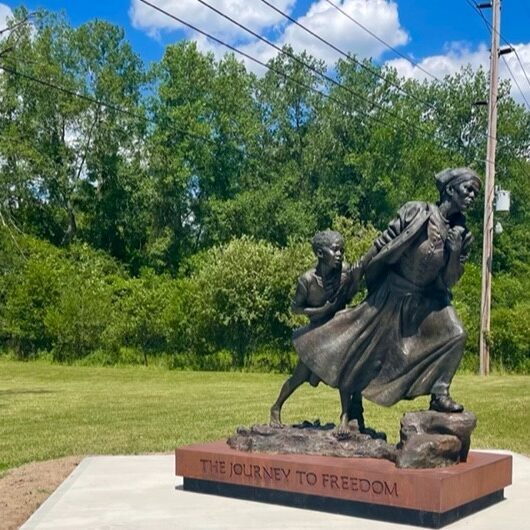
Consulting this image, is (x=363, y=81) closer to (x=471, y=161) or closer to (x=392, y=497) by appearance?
(x=471, y=161)

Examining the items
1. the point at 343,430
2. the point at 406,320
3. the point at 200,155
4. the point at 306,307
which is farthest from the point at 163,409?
the point at 200,155

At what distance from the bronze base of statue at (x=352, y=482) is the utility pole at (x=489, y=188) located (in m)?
16.3

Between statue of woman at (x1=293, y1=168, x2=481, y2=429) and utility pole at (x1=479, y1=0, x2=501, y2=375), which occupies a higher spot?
utility pole at (x1=479, y1=0, x2=501, y2=375)

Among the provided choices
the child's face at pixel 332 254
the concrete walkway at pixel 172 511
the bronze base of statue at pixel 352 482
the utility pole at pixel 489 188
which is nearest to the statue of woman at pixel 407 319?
the child's face at pixel 332 254

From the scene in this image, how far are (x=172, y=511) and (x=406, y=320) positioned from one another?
259 centimetres

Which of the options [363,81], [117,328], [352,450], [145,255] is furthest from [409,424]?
[363,81]

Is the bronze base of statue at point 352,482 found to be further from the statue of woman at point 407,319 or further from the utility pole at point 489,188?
the utility pole at point 489,188

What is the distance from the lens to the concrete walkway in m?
6.94

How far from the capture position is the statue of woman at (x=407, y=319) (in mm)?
7844

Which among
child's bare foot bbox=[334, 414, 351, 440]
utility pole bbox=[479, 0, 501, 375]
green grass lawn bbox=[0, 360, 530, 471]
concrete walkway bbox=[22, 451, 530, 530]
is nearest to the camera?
concrete walkway bbox=[22, 451, 530, 530]

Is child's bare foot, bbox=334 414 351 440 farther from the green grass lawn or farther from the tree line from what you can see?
the tree line

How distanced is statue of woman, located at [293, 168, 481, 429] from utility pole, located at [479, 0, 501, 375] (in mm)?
15768

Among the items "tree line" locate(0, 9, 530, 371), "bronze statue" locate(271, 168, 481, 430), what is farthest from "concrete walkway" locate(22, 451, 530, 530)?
"tree line" locate(0, 9, 530, 371)

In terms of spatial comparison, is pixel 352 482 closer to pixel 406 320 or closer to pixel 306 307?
pixel 406 320
